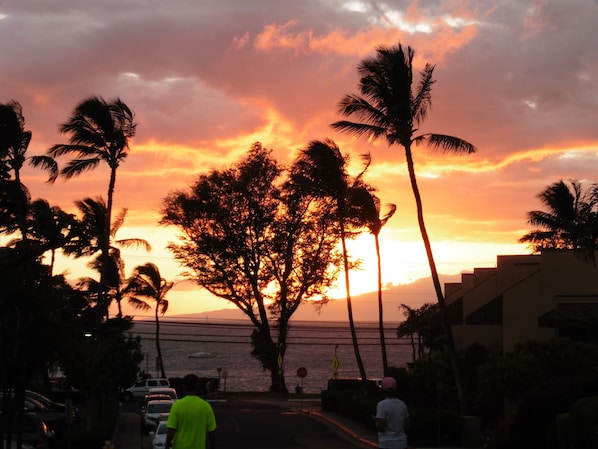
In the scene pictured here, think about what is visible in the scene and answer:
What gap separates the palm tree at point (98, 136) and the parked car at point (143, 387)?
2894cm

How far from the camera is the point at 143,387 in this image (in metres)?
65.5

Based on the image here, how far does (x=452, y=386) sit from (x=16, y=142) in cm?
2118

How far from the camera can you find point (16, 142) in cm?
3688

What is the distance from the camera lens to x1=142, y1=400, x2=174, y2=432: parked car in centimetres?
3316

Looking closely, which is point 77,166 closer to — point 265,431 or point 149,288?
point 265,431

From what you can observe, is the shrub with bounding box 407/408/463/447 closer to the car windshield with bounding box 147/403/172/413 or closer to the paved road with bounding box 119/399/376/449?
the paved road with bounding box 119/399/376/449

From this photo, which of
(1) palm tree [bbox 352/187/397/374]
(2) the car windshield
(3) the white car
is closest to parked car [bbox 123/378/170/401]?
(1) palm tree [bbox 352/187/397/374]

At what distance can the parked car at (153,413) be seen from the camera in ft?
109

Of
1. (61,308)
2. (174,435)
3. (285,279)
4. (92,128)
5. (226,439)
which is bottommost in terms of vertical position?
(226,439)

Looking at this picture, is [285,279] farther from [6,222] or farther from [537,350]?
[537,350]

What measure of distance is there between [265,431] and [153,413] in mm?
4652

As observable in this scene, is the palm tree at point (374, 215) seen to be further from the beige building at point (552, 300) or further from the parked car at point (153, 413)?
the parked car at point (153, 413)

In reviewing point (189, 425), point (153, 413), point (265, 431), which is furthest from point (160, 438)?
point (189, 425)

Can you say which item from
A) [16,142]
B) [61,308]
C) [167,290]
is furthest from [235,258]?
[61,308]
